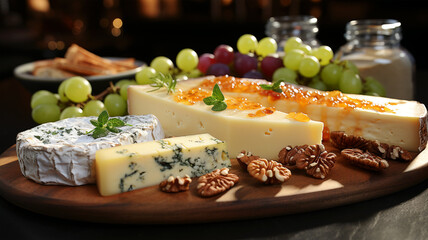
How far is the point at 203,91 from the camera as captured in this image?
1.50 meters

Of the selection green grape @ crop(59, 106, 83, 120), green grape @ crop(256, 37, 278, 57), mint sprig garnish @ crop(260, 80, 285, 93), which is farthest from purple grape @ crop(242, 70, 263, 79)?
green grape @ crop(59, 106, 83, 120)

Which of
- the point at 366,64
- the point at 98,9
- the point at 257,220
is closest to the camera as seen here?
the point at 257,220

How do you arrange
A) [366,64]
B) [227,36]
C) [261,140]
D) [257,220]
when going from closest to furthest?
1. [257,220]
2. [261,140]
3. [366,64]
4. [227,36]

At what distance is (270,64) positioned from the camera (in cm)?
178

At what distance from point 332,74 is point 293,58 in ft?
0.49

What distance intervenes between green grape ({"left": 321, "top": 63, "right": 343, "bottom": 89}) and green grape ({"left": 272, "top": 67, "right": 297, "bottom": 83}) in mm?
108

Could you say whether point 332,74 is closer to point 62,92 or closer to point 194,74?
point 194,74

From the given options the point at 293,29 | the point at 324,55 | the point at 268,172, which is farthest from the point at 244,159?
the point at 293,29

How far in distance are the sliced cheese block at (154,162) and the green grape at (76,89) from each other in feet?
1.97

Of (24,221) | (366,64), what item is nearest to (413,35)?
(366,64)

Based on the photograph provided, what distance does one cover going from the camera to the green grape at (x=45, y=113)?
163 centimetres

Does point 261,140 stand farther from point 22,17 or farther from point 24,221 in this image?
point 22,17

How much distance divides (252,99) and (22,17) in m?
4.37

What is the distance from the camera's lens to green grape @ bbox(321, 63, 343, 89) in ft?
5.57
